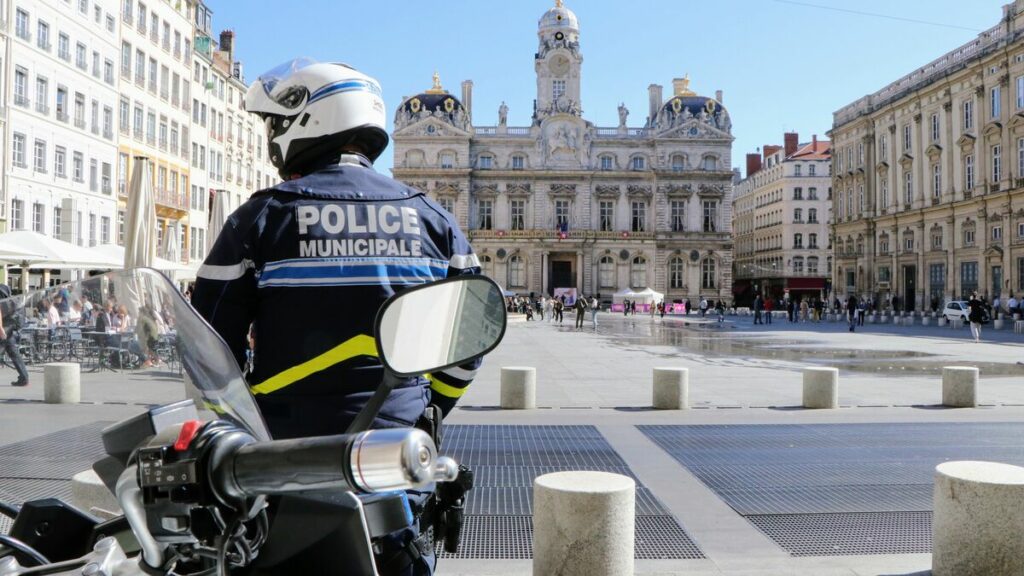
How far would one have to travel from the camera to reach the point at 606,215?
242 ft

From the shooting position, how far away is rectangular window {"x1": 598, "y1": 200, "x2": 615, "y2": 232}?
7369 centimetres

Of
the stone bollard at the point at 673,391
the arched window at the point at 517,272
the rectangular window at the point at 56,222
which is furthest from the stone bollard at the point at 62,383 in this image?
the arched window at the point at 517,272

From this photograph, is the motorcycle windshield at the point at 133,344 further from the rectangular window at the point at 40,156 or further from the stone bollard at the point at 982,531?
the rectangular window at the point at 40,156

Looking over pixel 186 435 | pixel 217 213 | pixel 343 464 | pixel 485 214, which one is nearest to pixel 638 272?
pixel 485 214

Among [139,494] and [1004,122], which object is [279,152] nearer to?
[139,494]

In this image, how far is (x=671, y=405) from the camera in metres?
11.0

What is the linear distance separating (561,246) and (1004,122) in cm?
3630

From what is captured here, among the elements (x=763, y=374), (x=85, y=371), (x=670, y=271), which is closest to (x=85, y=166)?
(x=763, y=374)

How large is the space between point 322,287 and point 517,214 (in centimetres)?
7146

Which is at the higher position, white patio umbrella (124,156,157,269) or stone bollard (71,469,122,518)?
white patio umbrella (124,156,157,269)

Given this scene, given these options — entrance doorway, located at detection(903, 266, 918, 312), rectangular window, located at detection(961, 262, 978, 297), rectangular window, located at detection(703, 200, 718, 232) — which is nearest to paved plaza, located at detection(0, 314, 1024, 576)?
rectangular window, located at detection(961, 262, 978, 297)

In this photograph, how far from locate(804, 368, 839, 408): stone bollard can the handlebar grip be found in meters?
10.8

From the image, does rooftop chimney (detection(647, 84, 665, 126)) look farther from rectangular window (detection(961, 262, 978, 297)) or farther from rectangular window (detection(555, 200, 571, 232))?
rectangular window (detection(961, 262, 978, 297))

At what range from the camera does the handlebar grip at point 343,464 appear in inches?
41.8
